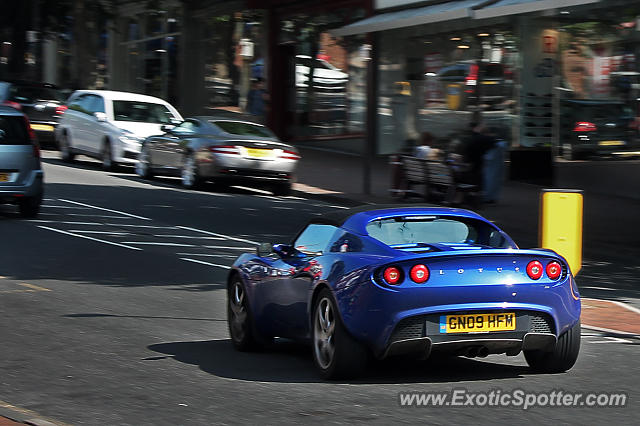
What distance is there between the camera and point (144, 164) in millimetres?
24391

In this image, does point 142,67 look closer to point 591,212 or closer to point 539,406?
point 591,212

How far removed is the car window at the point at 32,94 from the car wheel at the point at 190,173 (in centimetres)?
945

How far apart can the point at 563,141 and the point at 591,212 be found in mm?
4027

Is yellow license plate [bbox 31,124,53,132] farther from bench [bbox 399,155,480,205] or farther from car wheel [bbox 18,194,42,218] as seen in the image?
car wheel [bbox 18,194,42,218]

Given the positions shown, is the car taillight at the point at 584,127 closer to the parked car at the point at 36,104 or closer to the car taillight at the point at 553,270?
the parked car at the point at 36,104

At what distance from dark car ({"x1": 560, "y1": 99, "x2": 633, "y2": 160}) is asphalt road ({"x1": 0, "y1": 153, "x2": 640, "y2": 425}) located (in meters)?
8.60

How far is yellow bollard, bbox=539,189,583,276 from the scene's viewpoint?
31.8 feet

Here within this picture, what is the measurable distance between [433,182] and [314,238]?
38.5ft

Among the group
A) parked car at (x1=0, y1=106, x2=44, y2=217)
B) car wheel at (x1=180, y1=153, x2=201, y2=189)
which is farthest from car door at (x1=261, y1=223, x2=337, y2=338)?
car wheel at (x1=180, y1=153, x2=201, y2=189)

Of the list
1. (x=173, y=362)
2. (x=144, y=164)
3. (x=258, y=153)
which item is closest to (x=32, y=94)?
(x=144, y=164)

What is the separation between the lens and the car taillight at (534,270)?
766 cm

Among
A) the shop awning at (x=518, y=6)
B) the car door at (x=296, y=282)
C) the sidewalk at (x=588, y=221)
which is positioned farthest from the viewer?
the shop awning at (x=518, y=6)

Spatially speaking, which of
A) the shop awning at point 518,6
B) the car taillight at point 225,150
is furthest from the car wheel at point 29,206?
the shop awning at point 518,6

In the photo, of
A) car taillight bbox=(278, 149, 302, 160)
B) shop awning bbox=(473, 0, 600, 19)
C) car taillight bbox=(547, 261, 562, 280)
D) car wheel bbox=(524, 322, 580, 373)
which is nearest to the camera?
car taillight bbox=(547, 261, 562, 280)
